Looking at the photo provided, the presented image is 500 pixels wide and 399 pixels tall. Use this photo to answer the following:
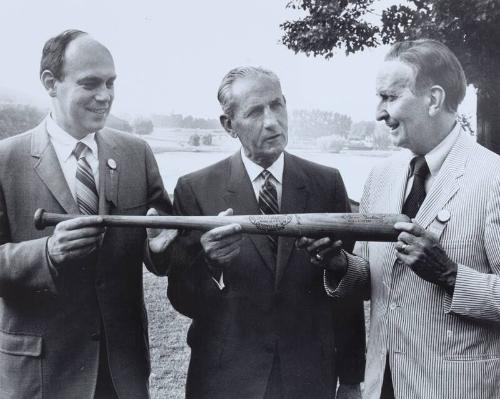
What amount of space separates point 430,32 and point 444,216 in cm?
283

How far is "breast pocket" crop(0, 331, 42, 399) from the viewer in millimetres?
2805

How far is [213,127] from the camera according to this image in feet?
14.9

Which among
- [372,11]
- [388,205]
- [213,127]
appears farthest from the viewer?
[372,11]

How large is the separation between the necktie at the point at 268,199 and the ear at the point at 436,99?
3.02ft

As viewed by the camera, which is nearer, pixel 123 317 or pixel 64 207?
pixel 64 207

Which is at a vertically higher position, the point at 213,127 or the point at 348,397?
the point at 213,127

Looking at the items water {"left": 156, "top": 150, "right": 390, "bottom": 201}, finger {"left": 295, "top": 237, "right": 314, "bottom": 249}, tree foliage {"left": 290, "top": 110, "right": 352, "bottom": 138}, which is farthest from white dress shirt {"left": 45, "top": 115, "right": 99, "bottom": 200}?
tree foliage {"left": 290, "top": 110, "right": 352, "bottom": 138}

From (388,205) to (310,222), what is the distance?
1.65 feet

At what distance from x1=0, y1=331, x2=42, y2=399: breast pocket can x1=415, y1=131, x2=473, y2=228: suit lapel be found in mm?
2077

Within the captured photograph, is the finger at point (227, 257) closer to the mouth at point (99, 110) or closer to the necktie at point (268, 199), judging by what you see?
the necktie at point (268, 199)

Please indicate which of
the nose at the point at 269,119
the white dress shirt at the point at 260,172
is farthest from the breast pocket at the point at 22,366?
the nose at the point at 269,119

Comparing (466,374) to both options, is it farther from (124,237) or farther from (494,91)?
(494,91)

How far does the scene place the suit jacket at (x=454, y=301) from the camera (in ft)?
7.82

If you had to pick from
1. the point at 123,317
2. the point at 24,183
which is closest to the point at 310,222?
the point at 123,317
